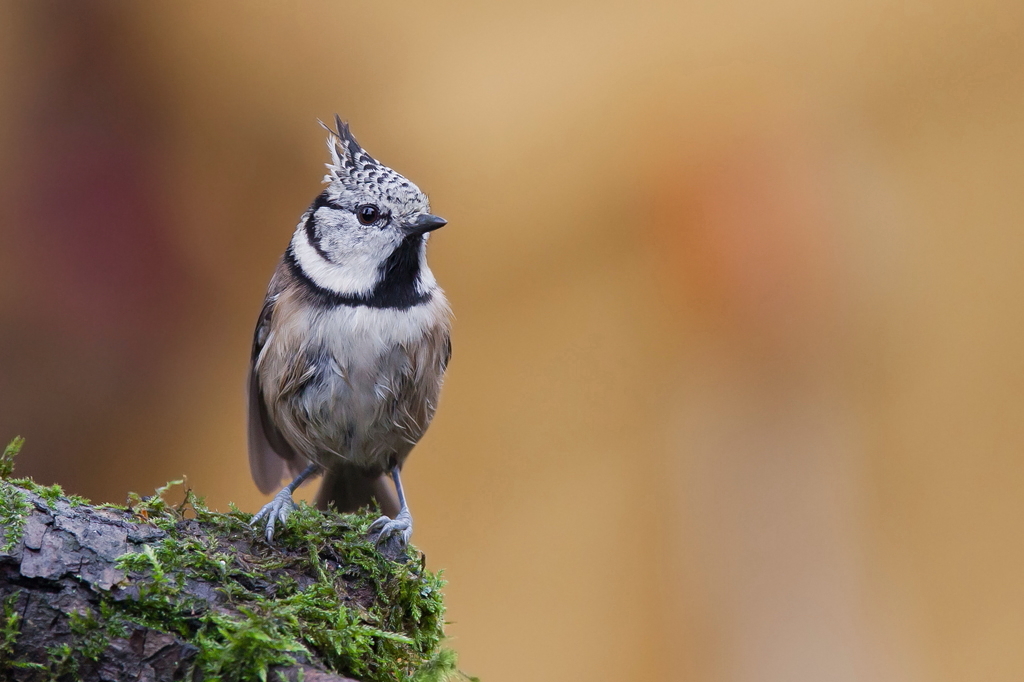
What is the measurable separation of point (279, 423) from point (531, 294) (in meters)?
2.08

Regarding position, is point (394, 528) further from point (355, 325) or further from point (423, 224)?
point (423, 224)

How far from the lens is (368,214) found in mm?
2527

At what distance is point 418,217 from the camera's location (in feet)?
8.18

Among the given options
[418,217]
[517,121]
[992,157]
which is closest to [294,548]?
[418,217]

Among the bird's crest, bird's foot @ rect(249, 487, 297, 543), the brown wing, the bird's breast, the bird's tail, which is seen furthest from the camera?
the bird's tail

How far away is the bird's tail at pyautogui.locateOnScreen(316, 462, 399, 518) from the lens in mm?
2850

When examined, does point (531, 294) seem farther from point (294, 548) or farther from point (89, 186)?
point (294, 548)

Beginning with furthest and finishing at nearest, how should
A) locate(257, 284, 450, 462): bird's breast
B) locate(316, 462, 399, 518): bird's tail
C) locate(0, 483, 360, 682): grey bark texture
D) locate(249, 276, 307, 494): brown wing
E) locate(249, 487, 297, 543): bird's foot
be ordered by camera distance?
locate(316, 462, 399, 518): bird's tail < locate(249, 276, 307, 494): brown wing < locate(257, 284, 450, 462): bird's breast < locate(249, 487, 297, 543): bird's foot < locate(0, 483, 360, 682): grey bark texture

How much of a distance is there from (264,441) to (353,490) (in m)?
0.35

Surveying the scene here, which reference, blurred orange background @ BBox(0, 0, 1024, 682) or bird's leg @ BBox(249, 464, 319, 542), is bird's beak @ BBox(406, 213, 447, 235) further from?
blurred orange background @ BBox(0, 0, 1024, 682)

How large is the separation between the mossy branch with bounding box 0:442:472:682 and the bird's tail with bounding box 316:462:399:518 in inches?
37.1

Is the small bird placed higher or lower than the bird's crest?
lower

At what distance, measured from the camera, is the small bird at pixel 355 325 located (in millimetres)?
2447

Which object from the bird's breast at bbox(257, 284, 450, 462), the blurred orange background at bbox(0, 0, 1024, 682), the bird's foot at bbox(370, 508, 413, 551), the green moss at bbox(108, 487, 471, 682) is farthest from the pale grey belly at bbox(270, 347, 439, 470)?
the blurred orange background at bbox(0, 0, 1024, 682)
